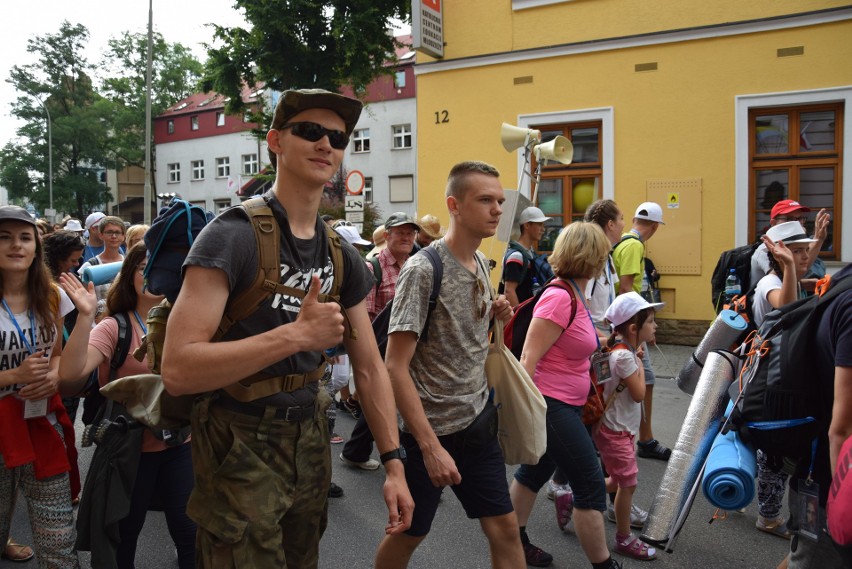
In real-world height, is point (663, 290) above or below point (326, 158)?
below

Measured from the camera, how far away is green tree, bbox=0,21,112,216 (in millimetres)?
48906

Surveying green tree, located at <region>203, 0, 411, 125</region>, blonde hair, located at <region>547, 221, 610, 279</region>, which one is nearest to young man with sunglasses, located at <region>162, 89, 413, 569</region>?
blonde hair, located at <region>547, 221, 610, 279</region>

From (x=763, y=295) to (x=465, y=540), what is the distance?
252 cm

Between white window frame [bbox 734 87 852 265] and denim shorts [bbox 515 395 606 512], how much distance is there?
8.17m

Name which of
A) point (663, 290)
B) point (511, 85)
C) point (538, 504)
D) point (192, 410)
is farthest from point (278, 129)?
point (511, 85)

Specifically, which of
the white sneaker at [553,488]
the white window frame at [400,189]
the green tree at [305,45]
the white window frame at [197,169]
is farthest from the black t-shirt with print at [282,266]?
the white window frame at [197,169]

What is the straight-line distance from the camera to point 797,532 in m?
2.46

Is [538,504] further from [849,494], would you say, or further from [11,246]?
[11,246]

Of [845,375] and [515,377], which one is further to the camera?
[515,377]

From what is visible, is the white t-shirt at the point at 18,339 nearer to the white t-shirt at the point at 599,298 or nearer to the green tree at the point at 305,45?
the white t-shirt at the point at 599,298

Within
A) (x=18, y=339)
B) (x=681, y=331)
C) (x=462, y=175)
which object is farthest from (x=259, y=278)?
(x=681, y=331)

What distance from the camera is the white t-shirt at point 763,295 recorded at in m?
4.57

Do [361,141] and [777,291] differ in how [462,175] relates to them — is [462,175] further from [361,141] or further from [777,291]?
[361,141]

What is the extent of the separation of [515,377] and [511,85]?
981 centimetres
